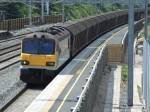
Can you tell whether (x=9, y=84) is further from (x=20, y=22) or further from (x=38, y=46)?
(x=20, y=22)

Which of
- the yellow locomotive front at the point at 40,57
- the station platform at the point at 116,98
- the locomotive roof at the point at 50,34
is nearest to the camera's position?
the station platform at the point at 116,98

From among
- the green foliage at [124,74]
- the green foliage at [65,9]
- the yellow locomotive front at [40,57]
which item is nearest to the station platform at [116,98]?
the green foliage at [124,74]

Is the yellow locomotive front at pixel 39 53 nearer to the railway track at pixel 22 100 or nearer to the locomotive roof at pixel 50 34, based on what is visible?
the locomotive roof at pixel 50 34

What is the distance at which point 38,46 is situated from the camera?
2486 centimetres

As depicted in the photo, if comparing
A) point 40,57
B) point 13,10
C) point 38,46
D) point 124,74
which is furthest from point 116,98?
point 13,10

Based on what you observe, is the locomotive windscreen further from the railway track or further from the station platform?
the station platform

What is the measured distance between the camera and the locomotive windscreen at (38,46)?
24.8 metres

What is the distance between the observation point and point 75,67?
27.7 meters

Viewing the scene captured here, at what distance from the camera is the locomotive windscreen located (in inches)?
974

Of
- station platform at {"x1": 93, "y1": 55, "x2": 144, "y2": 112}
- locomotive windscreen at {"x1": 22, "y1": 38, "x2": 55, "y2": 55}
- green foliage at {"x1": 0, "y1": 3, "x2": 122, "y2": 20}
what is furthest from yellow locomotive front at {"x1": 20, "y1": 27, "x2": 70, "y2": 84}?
green foliage at {"x1": 0, "y1": 3, "x2": 122, "y2": 20}

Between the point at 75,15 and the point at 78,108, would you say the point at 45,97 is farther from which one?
the point at 75,15

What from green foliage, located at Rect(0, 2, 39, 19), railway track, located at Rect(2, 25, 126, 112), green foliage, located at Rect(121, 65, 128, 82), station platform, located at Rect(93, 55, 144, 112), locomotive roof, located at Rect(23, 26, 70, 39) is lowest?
green foliage, located at Rect(121, 65, 128, 82)

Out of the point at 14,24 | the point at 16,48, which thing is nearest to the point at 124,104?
the point at 16,48

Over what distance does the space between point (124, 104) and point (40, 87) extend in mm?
4700
